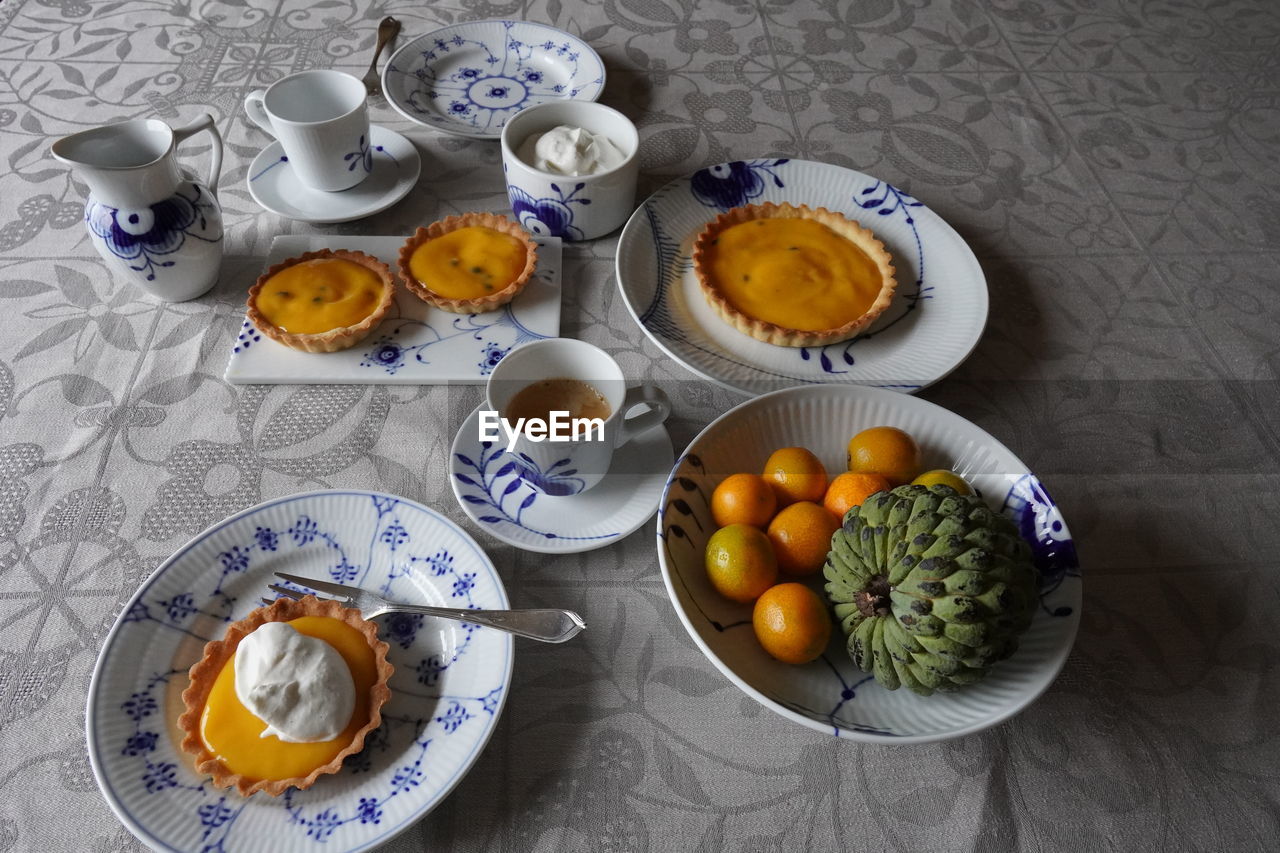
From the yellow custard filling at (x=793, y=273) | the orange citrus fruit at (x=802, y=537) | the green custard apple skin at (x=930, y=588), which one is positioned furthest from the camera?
the yellow custard filling at (x=793, y=273)

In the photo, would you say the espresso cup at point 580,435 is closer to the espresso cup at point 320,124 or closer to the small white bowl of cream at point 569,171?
the small white bowl of cream at point 569,171

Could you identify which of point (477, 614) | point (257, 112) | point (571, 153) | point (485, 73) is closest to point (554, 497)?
point (477, 614)

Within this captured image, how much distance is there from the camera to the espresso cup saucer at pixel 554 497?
737mm

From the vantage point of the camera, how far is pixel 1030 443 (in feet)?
2.83

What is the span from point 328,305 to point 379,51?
24.8 inches

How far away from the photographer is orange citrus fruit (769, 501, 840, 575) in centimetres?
67

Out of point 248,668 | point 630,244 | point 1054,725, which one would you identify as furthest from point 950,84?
point 248,668

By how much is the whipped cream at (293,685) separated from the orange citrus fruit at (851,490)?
0.43 metres

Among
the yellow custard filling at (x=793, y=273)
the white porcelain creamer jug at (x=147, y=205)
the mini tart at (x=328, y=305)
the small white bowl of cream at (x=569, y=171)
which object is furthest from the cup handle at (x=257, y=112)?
the yellow custard filling at (x=793, y=273)

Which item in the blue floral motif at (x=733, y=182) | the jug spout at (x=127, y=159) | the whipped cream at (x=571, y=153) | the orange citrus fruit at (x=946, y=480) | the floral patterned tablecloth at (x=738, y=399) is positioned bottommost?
the floral patterned tablecloth at (x=738, y=399)

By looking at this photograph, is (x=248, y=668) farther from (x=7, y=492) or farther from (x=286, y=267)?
(x=286, y=267)

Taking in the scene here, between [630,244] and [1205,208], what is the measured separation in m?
0.89

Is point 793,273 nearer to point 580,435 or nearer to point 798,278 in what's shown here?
point 798,278

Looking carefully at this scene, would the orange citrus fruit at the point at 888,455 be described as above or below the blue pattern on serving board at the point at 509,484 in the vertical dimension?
above
